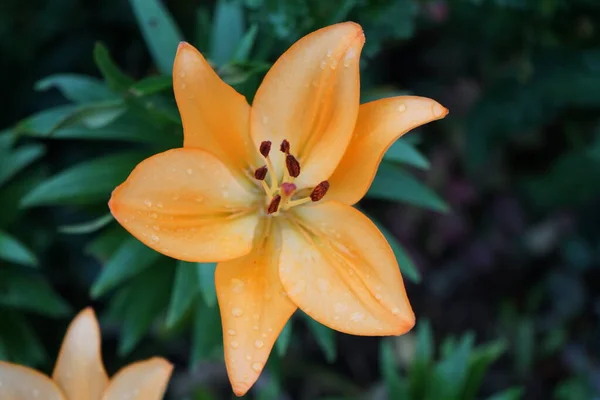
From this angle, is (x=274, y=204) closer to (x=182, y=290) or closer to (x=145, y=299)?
(x=182, y=290)

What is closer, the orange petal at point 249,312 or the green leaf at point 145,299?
the orange petal at point 249,312

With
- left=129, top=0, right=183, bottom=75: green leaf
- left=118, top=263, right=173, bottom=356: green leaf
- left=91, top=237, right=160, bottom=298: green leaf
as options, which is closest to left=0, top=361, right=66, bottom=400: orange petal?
left=91, top=237, right=160, bottom=298: green leaf

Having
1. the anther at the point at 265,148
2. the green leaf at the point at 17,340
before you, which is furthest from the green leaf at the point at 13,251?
the anther at the point at 265,148

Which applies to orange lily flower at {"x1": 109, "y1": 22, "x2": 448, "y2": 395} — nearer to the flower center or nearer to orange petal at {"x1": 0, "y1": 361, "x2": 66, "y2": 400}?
the flower center

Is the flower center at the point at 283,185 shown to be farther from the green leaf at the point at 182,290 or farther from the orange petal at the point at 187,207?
the green leaf at the point at 182,290

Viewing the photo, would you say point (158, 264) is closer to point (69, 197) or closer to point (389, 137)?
point (69, 197)

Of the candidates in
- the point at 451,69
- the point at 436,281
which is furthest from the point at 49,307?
the point at 451,69
